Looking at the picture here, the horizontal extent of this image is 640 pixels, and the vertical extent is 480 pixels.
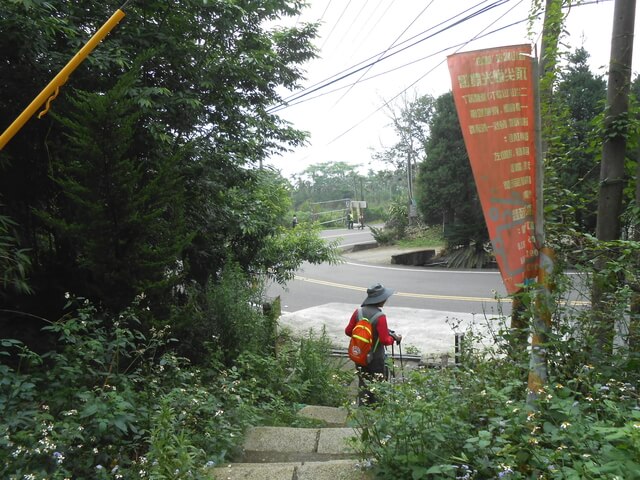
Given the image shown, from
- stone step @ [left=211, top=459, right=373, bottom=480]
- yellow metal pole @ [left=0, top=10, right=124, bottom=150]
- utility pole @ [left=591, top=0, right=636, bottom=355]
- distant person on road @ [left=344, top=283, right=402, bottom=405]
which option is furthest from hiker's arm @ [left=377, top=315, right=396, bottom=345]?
yellow metal pole @ [left=0, top=10, right=124, bottom=150]

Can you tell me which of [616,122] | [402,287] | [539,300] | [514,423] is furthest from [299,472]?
[402,287]

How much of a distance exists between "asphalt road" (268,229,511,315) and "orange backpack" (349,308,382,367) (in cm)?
497

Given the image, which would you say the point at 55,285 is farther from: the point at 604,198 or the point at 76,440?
the point at 604,198

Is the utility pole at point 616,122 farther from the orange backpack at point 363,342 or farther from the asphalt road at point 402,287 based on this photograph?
the asphalt road at point 402,287

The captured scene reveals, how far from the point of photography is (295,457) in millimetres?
3223

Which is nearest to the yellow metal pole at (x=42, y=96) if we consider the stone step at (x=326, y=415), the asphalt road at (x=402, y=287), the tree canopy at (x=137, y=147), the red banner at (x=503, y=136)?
the tree canopy at (x=137, y=147)

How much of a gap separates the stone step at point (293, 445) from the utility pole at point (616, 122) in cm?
237

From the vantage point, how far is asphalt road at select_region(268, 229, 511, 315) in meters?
11.7

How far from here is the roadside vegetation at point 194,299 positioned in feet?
7.07

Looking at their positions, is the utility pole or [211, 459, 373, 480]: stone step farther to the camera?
the utility pole

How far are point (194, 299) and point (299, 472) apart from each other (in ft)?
8.60

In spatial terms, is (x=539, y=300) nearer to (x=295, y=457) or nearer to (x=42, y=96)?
(x=295, y=457)

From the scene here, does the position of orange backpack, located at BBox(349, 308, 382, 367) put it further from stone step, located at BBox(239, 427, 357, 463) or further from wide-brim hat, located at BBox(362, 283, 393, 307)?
stone step, located at BBox(239, 427, 357, 463)

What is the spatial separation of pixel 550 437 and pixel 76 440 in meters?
2.25
